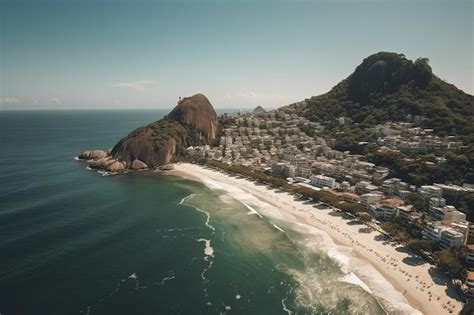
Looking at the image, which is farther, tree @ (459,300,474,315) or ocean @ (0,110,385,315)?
ocean @ (0,110,385,315)

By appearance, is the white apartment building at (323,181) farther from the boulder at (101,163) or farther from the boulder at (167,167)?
the boulder at (101,163)

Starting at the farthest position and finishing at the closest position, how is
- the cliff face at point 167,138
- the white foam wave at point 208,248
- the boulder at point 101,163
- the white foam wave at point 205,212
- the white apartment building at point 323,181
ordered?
the cliff face at point 167,138 < the boulder at point 101,163 < the white apartment building at point 323,181 < the white foam wave at point 205,212 < the white foam wave at point 208,248

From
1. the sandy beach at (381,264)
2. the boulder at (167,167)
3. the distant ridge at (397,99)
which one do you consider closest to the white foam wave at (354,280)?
the sandy beach at (381,264)

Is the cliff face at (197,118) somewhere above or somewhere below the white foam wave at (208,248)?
above

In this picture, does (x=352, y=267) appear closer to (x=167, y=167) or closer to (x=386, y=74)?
(x=167, y=167)

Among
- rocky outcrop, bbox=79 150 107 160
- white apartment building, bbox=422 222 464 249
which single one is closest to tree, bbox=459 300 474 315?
white apartment building, bbox=422 222 464 249

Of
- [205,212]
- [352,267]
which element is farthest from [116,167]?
[352,267]

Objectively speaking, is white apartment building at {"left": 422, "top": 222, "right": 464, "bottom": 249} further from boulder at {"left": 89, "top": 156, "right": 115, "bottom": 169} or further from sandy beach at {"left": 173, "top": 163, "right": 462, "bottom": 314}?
boulder at {"left": 89, "top": 156, "right": 115, "bottom": 169}
